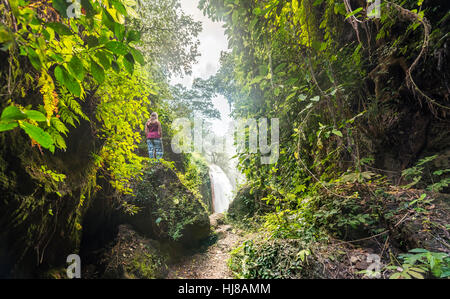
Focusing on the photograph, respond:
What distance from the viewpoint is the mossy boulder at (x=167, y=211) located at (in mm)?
4754

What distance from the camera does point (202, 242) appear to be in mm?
5402

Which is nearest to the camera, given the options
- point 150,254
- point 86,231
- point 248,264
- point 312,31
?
point 312,31

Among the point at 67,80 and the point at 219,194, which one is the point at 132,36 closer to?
the point at 67,80

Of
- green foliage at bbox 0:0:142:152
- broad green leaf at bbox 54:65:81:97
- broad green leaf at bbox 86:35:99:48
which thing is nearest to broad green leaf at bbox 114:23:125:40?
green foliage at bbox 0:0:142:152

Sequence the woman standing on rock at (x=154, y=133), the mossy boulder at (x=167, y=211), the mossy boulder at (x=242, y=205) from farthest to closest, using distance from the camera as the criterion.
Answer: the mossy boulder at (x=242, y=205), the woman standing on rock at (x=154, y=133), the mossy boulder at (x=167, y=211)

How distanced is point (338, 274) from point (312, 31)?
315 centimetres

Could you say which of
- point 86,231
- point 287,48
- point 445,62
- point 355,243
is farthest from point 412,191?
point 86,231

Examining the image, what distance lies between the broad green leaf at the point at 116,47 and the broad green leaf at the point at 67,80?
30 centimetres

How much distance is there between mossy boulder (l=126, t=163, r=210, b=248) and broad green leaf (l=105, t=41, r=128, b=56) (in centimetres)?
465

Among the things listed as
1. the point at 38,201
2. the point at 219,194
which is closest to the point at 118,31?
the point at 38,201

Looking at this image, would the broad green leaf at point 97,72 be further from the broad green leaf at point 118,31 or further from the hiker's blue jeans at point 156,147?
the hiker's blue jeans at point 156,147

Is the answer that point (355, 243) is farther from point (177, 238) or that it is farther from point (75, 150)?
point (177, 238)

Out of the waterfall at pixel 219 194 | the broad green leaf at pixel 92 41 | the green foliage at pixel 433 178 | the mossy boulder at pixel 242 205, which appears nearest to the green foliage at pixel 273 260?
the green foliage at pixel 433 178

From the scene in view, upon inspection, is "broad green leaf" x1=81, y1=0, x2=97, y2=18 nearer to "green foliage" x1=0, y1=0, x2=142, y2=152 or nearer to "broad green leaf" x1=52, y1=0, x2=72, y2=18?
"green foliage" x1=0, y1=0, x2=142, y2=152
